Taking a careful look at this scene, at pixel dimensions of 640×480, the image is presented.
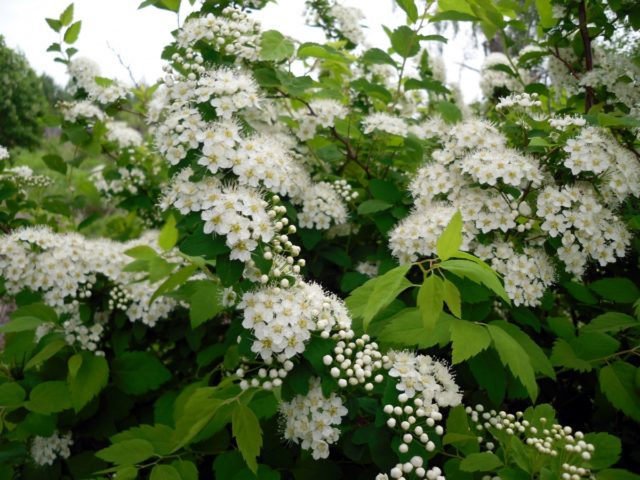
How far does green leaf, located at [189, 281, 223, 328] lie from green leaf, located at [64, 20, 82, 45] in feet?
6.87

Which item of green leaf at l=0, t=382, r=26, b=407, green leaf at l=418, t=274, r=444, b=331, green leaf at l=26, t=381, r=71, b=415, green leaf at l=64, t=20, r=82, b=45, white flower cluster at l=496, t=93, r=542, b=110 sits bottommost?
green leaf at l=26, t=381, r=71, b=415

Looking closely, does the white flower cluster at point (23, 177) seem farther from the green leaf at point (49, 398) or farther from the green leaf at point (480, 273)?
the green leaf at point (480, 273)

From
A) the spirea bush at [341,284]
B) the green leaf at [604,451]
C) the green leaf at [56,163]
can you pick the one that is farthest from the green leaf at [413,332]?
the green leaf at [56,163]

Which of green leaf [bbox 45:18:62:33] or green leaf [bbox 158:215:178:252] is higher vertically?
green leaf [bbox 45:18:62:33]

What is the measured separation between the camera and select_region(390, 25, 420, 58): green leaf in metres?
2.56

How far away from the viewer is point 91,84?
3123mm

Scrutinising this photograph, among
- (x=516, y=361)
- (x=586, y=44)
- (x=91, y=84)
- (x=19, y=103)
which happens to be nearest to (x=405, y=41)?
(x=586, y=44)

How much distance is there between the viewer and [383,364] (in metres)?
1.51

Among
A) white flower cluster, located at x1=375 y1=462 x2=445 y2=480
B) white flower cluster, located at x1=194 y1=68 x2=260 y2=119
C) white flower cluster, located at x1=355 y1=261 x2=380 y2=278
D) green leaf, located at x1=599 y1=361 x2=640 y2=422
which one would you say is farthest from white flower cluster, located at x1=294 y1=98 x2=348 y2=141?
white flower cluster, located at x1=375 y1=462 x2=445 y2=480

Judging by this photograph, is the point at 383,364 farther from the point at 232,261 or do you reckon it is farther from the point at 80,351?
the point at 80,351

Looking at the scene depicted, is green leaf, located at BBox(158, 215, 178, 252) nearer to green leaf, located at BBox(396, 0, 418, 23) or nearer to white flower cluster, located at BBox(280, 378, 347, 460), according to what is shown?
white flower cluster, located at BBox(280, 378, 347, 460)

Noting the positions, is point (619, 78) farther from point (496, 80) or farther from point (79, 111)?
point (79, 111)

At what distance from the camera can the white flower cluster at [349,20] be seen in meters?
3.42

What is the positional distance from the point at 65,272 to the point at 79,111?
1.23 m
